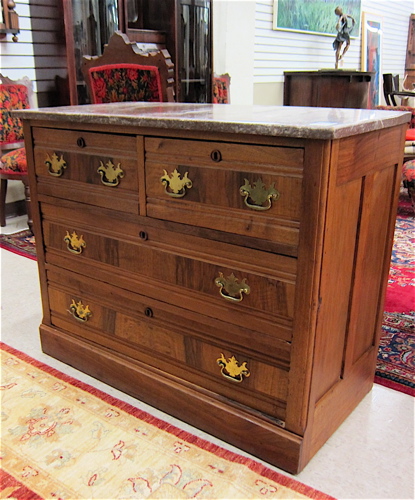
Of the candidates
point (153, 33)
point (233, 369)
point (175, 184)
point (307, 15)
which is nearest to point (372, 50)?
point (307, 15)

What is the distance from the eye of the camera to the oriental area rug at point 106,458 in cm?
150

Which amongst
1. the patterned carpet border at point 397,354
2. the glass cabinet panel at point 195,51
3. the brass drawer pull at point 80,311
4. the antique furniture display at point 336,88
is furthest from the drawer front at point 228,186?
the antique furniture display at point 336,88

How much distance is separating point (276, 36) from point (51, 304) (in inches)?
214

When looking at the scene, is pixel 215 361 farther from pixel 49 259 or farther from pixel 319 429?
pixel 49 259

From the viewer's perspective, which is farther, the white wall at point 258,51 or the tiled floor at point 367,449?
the white wall at point 258,51

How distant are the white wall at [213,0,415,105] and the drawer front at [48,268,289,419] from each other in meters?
4.45

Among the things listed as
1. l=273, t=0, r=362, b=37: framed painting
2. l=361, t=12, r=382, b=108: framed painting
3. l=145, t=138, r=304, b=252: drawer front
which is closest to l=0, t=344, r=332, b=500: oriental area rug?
l=145, t=138, r=304, b=252: drawer front

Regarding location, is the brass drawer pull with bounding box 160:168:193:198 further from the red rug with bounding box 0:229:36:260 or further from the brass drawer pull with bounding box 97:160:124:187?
the red rug with bounding box 0:229:36:260

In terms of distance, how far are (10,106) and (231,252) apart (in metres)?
3.17

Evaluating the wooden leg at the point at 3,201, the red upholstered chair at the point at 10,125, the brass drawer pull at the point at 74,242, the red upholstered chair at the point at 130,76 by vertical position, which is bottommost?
the wooden leg at the point at 3,201

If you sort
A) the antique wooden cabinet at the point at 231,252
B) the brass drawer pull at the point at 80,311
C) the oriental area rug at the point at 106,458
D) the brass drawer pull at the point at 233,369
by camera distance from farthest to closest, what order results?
1. the brass drawer pull at the point at 80,311
2. the brass drawer pull at the point at 233,369
3. the oriental area rug at the point at 106,458
4. the antique wooden cabinet at the point at 231,252

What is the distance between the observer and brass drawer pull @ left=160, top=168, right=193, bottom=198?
1.56m

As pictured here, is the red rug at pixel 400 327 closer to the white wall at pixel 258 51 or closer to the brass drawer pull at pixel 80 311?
the brass drawer pull at pixel 80 311

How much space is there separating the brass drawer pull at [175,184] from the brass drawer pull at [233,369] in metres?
0.54
